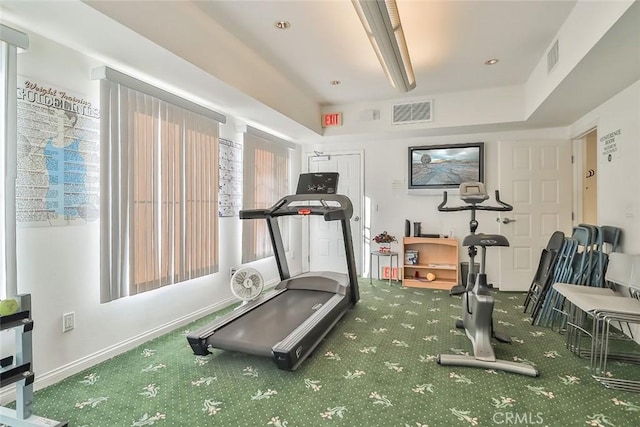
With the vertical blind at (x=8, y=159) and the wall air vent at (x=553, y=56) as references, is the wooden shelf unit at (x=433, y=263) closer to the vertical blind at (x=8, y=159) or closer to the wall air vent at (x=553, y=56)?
the wall air vent at (x=553, y=56)

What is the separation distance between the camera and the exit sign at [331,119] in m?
5.25

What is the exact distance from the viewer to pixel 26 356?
182 cm

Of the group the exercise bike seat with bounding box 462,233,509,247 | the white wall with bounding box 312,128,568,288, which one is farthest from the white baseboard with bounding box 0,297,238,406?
the white wall with bounding box 312,128,568,288

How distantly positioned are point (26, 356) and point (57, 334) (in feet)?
1.95

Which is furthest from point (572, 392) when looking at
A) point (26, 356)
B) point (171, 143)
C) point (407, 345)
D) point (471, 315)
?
point (171, 143)

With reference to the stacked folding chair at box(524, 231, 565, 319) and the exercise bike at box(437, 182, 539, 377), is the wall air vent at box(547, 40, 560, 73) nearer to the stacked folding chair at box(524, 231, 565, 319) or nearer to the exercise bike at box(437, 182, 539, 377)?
the exercise bike at box(437, 182, 539, 377)

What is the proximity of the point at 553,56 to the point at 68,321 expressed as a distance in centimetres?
466

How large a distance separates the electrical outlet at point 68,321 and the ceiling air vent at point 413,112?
4365 millimetres

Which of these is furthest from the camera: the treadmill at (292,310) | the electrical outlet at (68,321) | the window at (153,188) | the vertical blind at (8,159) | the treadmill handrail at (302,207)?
the treadmill handrail at (302,207)

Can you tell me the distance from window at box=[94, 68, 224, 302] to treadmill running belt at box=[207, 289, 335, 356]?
2.82 ft

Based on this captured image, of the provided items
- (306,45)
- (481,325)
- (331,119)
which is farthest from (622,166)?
(331,119)

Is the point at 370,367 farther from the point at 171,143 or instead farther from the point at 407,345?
the point at 171,143

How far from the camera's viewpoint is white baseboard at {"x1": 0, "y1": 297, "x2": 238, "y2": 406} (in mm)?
2104

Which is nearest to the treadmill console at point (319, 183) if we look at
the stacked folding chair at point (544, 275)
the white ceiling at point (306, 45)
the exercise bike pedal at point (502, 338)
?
the white ceiling at point (306, 45)
